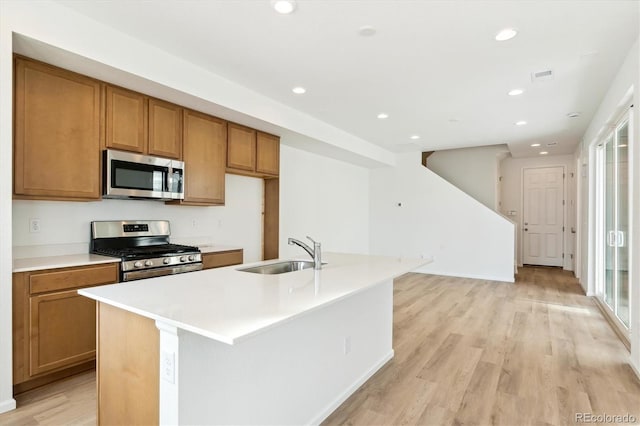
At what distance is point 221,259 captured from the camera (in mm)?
3727

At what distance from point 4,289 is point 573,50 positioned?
454 centimetres

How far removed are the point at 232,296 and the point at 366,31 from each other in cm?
214

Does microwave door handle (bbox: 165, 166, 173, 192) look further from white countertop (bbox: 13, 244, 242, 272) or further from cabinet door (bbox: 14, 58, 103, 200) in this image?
white countertop (bbox: 13, 244, 242, 272)

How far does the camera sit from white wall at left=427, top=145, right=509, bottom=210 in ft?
24.9

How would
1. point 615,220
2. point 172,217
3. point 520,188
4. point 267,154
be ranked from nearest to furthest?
point 172,217 → point 615,220 → point 267,154 → point 520,188

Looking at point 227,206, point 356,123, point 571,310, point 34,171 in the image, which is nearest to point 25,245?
point 34,171

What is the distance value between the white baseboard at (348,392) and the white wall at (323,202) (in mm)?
2469

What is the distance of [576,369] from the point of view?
2828 mm

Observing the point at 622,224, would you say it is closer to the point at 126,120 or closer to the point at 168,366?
the point at 168,366

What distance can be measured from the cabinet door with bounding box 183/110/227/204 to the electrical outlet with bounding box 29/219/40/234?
1200 millimetres

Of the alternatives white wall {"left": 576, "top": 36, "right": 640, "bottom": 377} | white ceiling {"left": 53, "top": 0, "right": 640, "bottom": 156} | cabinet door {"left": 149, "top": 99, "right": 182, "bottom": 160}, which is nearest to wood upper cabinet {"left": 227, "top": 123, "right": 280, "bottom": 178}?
white ceiling {"left": 53, "top": 0, "right": 640, "bottom": 156}

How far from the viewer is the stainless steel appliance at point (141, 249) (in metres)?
2.87

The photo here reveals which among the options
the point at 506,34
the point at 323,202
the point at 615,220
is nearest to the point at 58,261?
the point at 506,34

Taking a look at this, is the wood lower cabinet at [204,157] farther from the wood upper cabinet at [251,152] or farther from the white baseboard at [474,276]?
the white baseboard at [474,276]
